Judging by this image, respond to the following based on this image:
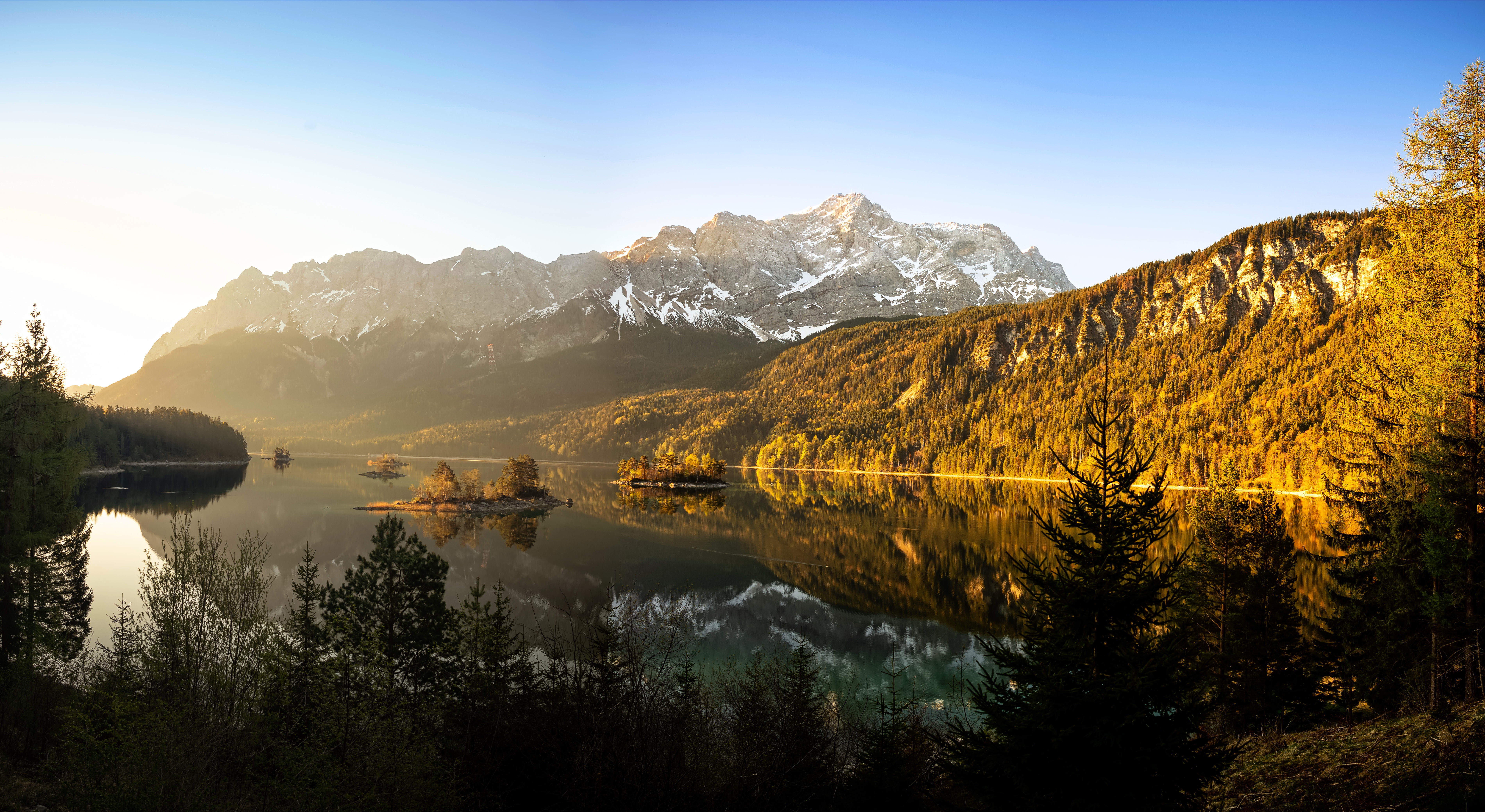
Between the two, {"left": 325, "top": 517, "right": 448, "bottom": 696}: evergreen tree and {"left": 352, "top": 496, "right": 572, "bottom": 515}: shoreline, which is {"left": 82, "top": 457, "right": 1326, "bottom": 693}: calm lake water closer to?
{"left": 352, "top": 496, "right": 572, "bottom": 515}: shoreline

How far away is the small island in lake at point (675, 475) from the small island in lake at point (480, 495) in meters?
41.1

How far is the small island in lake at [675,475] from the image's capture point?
176875mm

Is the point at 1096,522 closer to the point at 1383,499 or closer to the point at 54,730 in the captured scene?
the point at 1383,499

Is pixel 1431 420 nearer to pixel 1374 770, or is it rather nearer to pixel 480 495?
pixel 1374 770

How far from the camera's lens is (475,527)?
100 m

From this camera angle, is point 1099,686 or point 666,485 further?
point 666,485

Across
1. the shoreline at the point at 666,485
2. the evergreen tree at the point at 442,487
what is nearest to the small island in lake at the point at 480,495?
the evergreen tree at the point at 442,487

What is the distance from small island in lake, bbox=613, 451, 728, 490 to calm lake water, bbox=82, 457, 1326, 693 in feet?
89.8

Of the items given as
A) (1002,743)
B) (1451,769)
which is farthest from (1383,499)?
(1002,743)

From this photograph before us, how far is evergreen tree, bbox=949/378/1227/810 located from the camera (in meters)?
11.5

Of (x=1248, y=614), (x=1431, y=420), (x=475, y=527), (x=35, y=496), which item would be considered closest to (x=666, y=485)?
(x=475, y=527)

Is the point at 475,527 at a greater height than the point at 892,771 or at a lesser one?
lesser

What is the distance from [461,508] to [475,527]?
18.1 meters

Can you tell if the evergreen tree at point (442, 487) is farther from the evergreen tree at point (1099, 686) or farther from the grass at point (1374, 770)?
the evergreen tree at point (1099, 686)
